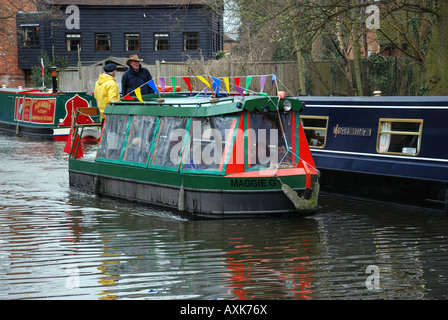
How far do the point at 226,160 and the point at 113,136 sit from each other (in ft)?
10.4

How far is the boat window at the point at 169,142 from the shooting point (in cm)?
1115

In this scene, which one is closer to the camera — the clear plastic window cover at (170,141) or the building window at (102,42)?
the clear plastic window cover at (170,141)

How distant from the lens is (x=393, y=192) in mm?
12297

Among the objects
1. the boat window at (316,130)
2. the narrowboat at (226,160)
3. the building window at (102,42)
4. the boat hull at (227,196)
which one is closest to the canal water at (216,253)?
the boat hull at (227,196)

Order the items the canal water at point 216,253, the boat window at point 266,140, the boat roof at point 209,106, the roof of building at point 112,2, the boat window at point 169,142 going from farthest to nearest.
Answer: the roof of building at point 112,2 → the boat window at point 169,142 → the boat window at point 266,140 → the boat roof at point 209,106 → the canal water at point 216,253

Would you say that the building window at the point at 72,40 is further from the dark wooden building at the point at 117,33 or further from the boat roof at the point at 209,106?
the boat roof at the point at 209,106

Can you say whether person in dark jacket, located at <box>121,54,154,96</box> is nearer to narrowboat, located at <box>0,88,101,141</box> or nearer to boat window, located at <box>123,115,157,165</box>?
boat window, located at <box>123,115,157,165</box>

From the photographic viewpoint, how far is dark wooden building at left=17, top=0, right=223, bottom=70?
1697 inches

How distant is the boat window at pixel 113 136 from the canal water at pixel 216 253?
865mm

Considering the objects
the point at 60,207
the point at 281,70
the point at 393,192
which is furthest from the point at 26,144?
the point at 393,192

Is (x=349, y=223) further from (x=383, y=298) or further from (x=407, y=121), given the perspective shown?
(x=383, y=298)

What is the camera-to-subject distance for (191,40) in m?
43.7

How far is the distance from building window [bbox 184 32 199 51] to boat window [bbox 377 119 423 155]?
1254 inches
